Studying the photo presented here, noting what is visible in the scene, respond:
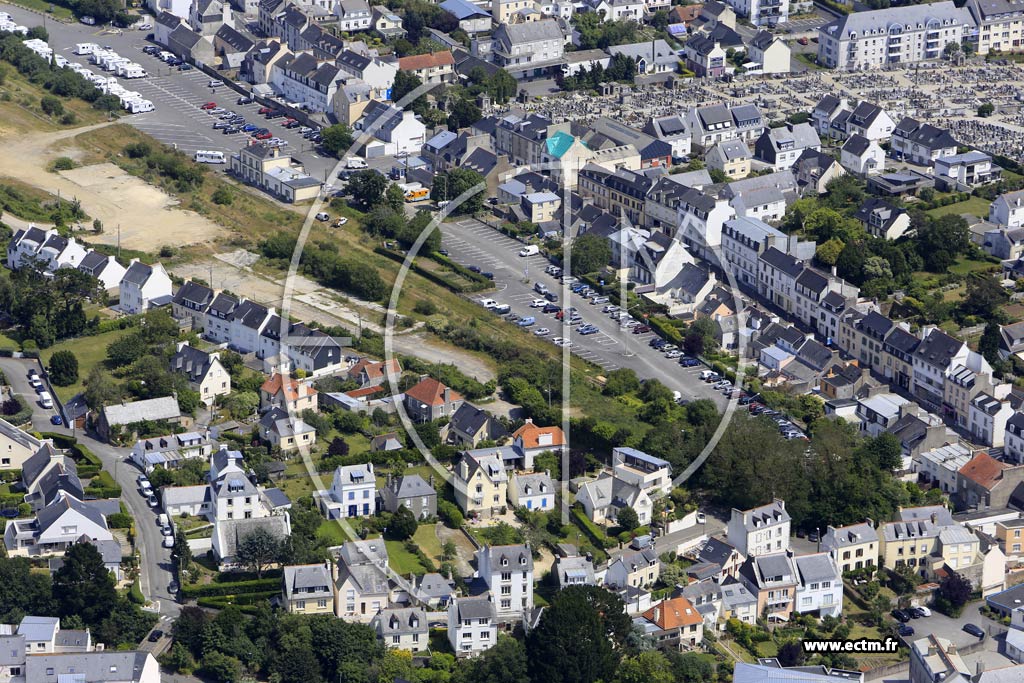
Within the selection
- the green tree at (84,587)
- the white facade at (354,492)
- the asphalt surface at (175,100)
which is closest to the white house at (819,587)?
the white facade at (354,492)

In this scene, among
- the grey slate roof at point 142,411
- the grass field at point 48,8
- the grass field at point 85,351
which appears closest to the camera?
the grey slate roof at point 142,411

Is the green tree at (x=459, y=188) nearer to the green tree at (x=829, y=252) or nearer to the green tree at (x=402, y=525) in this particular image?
the green tree at (x=829, y=252)

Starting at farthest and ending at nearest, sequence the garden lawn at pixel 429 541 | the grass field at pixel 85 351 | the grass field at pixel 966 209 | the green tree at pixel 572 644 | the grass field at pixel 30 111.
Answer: the grass field at pixel 30 111
the grass field at pixel 966 209
the grass field at pixel 85 351
the garden lawn at pixel 429 541
the green tree at pixel 572 644

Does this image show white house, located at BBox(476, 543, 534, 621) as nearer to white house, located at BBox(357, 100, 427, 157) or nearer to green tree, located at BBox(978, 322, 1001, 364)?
green tree, located at BBox(978, 322, 1001, 364)

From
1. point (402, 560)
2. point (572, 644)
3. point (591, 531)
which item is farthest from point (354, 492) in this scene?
point (572, 644)

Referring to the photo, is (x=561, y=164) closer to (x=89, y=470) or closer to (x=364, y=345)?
(x=364, y=345)

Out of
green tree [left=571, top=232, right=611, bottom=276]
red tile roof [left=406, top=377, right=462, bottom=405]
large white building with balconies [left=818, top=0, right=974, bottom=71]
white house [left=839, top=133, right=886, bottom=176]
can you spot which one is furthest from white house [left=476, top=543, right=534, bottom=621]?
large white building with balconies [left=818, top=0, right=974, bottom=71]

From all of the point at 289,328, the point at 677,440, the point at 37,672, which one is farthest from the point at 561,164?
the point at 37,672
